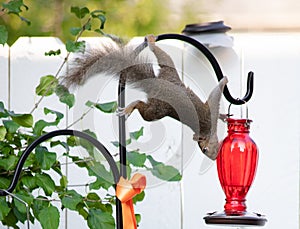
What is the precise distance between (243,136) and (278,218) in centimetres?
120

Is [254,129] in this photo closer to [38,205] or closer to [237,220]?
[38,205]

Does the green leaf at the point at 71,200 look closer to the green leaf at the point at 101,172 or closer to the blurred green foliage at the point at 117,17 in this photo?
the green leaf at the point at 101,172

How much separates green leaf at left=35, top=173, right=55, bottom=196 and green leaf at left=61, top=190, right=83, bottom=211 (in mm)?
35

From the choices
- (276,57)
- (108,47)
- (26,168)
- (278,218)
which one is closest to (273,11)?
(276,57)

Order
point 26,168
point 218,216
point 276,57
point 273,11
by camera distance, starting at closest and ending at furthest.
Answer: point 218,216
point 26,168
point 276,57
point 273,11

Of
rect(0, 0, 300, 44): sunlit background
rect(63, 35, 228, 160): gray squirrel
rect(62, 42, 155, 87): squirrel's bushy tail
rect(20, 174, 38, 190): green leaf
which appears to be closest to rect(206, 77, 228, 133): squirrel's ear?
rect(63, 35, 228, 160): gray squirrel

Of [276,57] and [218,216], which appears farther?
[276,57]

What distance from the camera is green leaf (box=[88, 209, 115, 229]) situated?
188 centimetres

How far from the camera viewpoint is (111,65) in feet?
5.08

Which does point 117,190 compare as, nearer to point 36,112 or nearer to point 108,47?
point 108,47

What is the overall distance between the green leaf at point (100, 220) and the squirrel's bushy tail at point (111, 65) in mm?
413

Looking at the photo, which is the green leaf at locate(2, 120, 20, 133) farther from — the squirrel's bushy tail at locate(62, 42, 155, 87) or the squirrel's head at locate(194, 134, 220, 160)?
the squirrel's head at locate(194, 134, 220, 160)

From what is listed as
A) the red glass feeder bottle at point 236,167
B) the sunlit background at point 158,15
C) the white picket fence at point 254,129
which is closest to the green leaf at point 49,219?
the red glass feeder bottle at point 236,167

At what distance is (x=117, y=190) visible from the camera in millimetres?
1573
